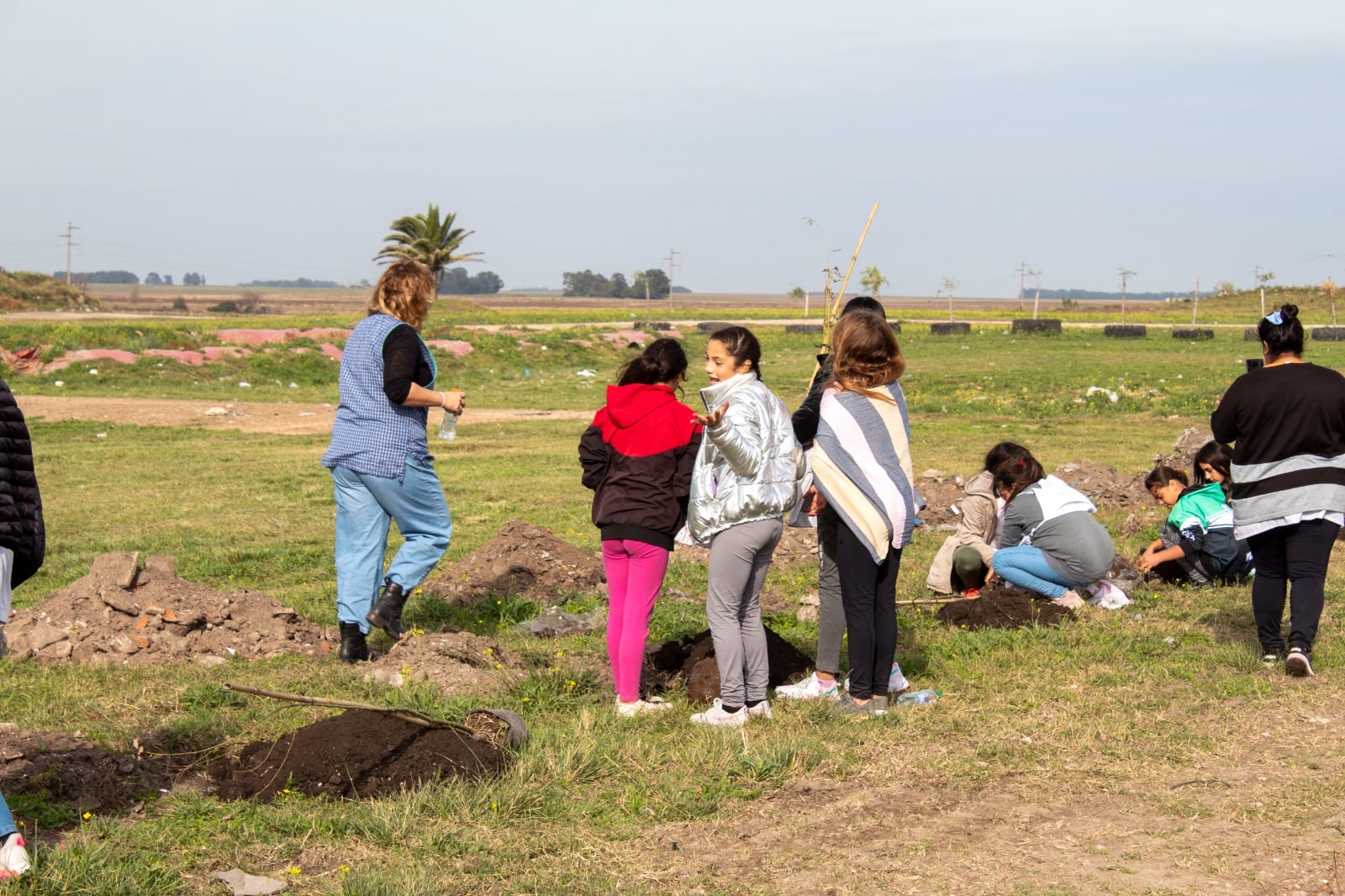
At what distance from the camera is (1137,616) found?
6.73 meters

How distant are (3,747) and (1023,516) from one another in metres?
5.13

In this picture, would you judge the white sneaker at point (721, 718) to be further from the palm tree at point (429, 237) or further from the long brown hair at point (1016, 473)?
the palm tree at point (429, 237)

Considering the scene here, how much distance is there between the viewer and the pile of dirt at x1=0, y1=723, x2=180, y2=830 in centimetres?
409

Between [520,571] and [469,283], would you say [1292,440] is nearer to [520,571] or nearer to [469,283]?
[520,571]

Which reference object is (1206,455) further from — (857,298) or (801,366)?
(801,366)

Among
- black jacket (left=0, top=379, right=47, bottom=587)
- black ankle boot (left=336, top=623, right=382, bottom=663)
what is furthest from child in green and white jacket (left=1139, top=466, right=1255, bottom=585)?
black jacket (left=0, top=379, right=47, bottom=587)

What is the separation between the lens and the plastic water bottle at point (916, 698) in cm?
521

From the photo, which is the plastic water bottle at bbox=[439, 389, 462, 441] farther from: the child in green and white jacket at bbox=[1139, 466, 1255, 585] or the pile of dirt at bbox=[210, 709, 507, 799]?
the child in green and white jacket at bbox=[1139, 466, 1255, 585]

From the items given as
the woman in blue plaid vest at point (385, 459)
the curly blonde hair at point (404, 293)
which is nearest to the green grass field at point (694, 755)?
the woman in blue plaid vest at point (385, 459)

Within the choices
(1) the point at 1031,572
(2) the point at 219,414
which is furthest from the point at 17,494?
(2) the point at 219,414

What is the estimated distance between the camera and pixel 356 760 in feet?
14.2

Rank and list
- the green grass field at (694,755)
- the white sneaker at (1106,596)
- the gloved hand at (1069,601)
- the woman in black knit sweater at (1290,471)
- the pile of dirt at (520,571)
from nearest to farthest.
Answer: the green grass field at (694,755)
the woman in black knit sweater at (1290,471)
the gloved hand at (1069,601)
the white sneaker at (1106,596)
the pile of dirt at (520,571)

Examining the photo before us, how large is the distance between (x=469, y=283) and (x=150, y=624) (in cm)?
17183

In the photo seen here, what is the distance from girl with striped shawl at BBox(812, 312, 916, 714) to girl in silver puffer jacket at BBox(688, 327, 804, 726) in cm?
19
